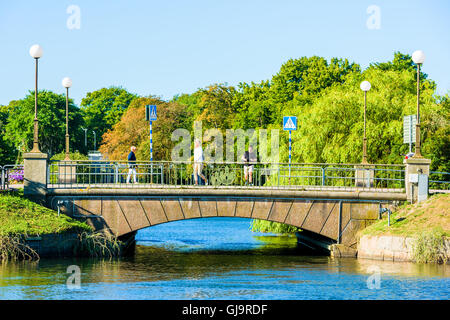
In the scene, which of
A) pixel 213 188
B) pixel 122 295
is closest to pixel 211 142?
pixel 213 188

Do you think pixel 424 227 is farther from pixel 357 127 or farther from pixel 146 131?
pixel 146 131

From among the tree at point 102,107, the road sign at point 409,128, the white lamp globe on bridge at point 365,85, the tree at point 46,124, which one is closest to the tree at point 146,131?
the tree at point 46,124

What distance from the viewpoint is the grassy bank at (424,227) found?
22250 millimetres

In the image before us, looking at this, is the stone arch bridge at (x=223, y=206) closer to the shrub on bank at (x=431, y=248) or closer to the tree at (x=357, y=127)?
the shrub on bank at (x=431, y=248)

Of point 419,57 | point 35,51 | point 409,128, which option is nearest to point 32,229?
point 35,51

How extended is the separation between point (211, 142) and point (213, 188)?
27768 mm

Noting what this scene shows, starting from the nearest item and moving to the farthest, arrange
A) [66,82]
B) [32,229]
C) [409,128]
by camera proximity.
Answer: [32,229] → [66,82] → [409,128]

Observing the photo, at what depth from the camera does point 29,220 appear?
2300cm

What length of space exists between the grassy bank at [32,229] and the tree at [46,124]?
46.0 meters

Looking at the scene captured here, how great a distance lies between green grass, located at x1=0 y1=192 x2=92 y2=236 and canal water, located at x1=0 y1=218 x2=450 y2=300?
100cm

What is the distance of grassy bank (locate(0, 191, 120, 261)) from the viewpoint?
22062 millimetres

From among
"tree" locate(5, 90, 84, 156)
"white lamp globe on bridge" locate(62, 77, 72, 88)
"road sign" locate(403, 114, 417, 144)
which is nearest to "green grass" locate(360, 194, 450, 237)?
"road sign" locate(403, 114, 417, 144)

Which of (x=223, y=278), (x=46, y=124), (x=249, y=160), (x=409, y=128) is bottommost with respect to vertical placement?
(x=223, y=278)

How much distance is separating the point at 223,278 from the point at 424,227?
22.8 feet
